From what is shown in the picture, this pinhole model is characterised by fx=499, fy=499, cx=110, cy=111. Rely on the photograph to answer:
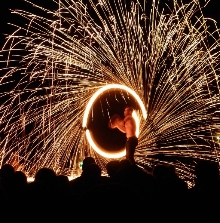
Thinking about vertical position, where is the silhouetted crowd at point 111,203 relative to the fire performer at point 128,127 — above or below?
below

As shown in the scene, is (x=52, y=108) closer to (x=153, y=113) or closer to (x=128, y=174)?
(x=153, y=113)

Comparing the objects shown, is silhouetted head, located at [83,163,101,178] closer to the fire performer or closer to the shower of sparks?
the fire performer

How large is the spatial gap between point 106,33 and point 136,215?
A: 4.93m

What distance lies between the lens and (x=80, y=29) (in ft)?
26.5

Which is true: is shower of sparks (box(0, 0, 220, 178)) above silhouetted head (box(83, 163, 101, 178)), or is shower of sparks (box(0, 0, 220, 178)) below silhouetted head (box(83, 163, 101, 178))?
above

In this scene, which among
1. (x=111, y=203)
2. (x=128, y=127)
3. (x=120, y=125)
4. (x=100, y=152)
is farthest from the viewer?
(x=100, y=152)

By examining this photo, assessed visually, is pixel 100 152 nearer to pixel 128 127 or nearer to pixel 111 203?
pixel 128 127

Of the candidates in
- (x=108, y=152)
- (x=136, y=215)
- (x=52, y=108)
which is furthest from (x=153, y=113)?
(x=136, y=215)

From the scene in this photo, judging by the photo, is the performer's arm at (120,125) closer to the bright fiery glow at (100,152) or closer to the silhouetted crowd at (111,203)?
the bright fiery glow at (100,152)

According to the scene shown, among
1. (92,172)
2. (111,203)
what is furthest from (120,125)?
(111,203)

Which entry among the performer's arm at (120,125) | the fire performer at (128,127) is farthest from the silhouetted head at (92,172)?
the performer's arm at (120,125)

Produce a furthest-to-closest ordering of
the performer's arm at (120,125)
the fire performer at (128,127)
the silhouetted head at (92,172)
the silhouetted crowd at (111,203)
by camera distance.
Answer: the performer's arm at (120,125), the fire performer at (128,127), the silhouetted head at (92,172), the silhouetted crowd at (111,203)

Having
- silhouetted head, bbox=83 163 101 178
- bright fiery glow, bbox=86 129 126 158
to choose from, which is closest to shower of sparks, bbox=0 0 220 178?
bright fiery glow, bbox=86 129 126 158

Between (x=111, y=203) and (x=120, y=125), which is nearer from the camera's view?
(x=111, y=203)
